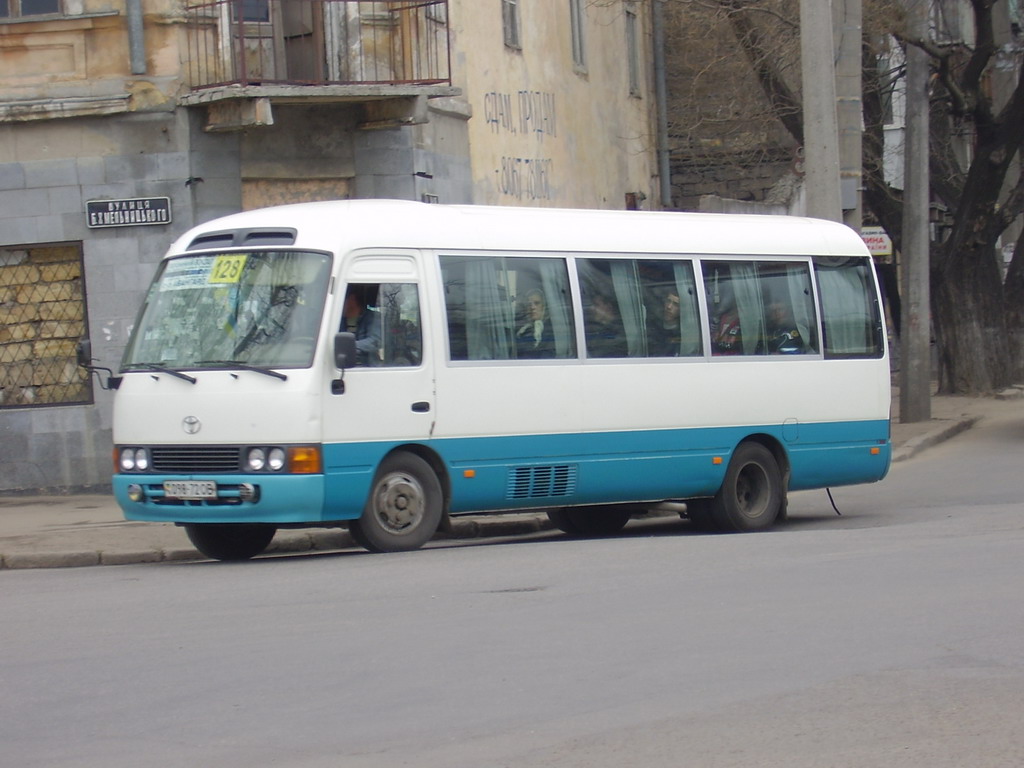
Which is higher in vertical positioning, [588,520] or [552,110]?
[552,110]

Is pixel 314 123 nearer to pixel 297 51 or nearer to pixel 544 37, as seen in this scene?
pixel 297 51

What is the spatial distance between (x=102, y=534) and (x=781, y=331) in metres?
5.97

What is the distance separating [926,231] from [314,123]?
35.1 feet

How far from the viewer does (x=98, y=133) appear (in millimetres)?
17453

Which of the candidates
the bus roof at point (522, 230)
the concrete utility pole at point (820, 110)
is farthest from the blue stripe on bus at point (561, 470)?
the concrete utility pole at point (820, 110)

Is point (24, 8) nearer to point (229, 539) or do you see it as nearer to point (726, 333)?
point (229, 539)

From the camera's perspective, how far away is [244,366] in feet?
35.6

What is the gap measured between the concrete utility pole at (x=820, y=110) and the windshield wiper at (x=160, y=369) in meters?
8.94

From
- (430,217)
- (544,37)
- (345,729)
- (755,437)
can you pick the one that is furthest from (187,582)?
(544,37)

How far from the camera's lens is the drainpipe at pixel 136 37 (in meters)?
17.2

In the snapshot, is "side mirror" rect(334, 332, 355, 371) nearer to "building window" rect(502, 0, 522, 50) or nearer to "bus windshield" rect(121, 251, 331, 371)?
"bus windshield" rect(121, 251, 331, 371)

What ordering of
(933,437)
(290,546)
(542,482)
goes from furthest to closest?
1. (933,437)
2. (290,546)
3. (542,482)

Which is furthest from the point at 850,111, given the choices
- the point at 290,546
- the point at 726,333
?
the point at 290,546

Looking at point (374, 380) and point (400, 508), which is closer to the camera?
point (374, 380)
